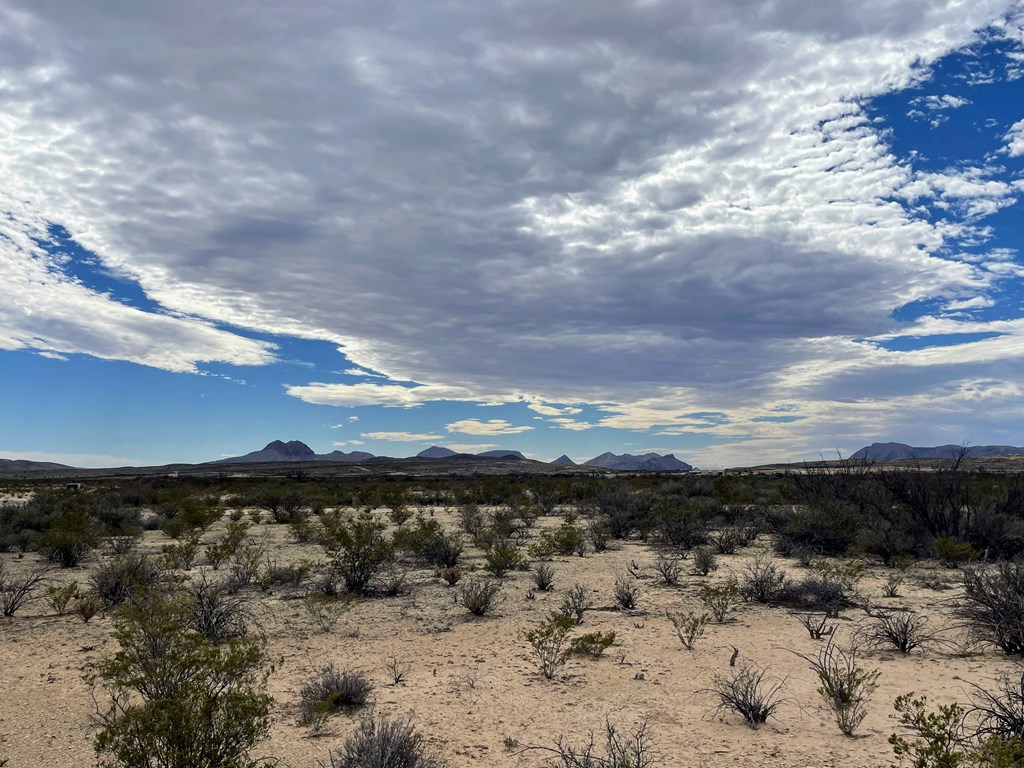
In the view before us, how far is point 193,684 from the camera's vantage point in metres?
4.73

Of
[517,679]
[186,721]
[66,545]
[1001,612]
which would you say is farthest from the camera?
[66,545]

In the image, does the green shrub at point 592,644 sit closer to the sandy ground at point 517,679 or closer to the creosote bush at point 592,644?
the creosote bush at point 592,644

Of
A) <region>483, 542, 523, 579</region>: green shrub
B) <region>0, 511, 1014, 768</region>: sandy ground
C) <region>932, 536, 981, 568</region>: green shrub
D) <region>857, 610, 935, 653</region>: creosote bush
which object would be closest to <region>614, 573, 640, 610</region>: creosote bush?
<region>0, 511, 1014, 768</region>: sandy ground

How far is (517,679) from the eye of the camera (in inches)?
297

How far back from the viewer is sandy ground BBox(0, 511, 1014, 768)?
226 inches

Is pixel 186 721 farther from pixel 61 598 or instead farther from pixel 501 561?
pixel 501 561

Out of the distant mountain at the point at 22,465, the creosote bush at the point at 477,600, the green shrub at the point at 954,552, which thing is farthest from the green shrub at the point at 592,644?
the distant mountain at the point at 22,465

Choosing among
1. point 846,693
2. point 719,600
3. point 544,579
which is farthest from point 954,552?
point 846,693

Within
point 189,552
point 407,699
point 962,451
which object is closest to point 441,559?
point 189,552

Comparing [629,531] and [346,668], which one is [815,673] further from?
[629,531]

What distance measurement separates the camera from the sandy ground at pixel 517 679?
5.75 metres

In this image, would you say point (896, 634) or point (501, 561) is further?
point (501, 561)

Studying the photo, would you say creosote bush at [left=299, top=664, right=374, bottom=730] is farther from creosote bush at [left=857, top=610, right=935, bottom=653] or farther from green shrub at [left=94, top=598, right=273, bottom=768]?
creosote bush at [left=857, top=610, right=935, bottom=653]

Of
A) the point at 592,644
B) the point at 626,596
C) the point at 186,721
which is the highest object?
the point at 186,721
